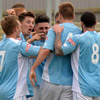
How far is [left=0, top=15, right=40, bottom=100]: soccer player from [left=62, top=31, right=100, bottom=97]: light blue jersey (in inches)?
17.6

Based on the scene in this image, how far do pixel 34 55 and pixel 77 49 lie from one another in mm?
514

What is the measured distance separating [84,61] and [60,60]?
31 centimetres

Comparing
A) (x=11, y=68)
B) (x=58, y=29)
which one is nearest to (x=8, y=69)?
(x=11, y=68)

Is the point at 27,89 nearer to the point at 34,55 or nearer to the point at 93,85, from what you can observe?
the point at 34,55

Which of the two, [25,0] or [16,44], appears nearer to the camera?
[16,44]

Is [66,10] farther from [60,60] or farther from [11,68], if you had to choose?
[11,68]

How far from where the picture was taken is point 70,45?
4277mm

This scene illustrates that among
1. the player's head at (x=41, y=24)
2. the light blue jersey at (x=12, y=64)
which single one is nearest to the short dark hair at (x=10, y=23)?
the light blue jersey at (x=12, y=64)

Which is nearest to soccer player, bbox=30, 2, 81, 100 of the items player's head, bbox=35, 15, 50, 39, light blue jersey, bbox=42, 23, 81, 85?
light blue jersey, bbox=42, 23, 81, 85

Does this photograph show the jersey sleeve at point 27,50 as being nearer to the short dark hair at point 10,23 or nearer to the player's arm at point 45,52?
the player's arm at point 45,52

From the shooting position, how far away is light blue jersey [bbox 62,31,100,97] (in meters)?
4.30

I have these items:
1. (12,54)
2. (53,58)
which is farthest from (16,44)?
(53,58)

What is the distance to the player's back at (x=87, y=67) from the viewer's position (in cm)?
431

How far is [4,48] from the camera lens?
4.38m
